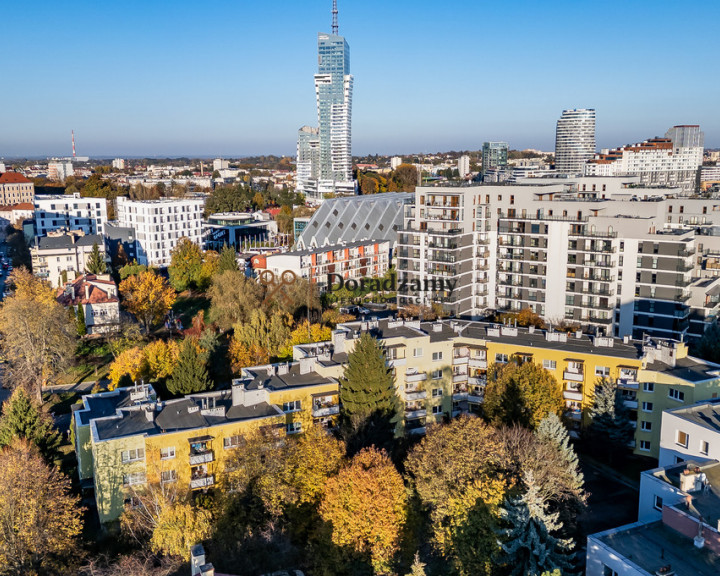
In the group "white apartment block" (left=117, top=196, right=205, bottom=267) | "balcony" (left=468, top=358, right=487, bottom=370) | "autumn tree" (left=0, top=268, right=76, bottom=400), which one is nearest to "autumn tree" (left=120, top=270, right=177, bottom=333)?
"autumn tree" (left=0, top=268, right=76, bottom=400)

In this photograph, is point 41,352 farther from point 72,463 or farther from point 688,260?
point 688,260

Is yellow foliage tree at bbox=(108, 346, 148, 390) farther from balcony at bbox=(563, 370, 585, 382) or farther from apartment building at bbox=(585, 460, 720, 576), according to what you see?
apartment building at bbox=(585, 460, 720, 576)

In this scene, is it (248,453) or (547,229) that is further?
(547,229)

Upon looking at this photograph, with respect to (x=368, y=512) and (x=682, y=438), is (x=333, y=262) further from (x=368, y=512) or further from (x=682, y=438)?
(x=682, y=438)

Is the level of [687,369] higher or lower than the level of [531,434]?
higher

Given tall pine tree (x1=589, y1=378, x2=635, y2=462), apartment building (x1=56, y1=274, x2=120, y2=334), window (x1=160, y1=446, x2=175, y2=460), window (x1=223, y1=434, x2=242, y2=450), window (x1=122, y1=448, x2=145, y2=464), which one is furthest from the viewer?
apartment building (x1=56, y1=274, x2=120, y2=334)

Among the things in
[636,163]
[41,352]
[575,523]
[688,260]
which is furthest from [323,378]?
[636,163]
